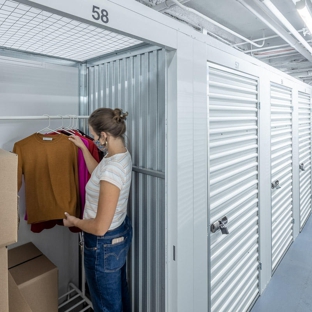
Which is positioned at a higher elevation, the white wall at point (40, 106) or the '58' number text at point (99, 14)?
the '58' number text at point (99, 14)

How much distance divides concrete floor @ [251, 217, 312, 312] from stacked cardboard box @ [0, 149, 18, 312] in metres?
2.26

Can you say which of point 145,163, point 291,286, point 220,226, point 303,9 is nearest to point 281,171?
point 291,286

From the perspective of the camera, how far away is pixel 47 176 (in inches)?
75.0

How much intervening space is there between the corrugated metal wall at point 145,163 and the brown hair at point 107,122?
20cm

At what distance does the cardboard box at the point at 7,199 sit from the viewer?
93 centimetres

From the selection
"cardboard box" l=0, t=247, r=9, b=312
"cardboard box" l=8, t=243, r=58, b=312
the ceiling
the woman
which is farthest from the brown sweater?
the ceiling

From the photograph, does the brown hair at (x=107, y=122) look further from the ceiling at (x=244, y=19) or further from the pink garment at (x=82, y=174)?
the ceiling at (x=244, y=19)

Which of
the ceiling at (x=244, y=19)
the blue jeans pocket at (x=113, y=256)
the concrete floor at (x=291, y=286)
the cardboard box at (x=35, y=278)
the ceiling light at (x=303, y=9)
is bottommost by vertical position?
the concrete floor at (x=291, y=286)

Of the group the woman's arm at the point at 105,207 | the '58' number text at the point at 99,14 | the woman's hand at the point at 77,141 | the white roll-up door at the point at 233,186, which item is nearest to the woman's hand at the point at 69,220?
the woman's arm at the point at 105,207

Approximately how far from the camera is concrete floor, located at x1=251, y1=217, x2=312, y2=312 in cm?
249

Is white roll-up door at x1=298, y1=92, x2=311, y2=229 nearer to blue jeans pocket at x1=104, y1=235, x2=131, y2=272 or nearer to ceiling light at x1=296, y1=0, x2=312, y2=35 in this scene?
ceiling light at x1=296, y1=0, x2=312, y2=35

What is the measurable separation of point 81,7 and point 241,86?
5.01 feet

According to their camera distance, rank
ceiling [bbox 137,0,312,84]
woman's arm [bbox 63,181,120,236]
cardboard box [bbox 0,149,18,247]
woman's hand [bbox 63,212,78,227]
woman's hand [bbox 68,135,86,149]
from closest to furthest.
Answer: cardboard box [bbox 0,149,18,247], woman's arm [bbox 63,181,120,236], woman's hand [bbox 63,212,78,227], woman's hand [bbox 68,135,86,149], ceiling [bbox 137,0,312,84]

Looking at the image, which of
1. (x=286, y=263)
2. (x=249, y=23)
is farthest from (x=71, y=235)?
(x=249, y=23)
